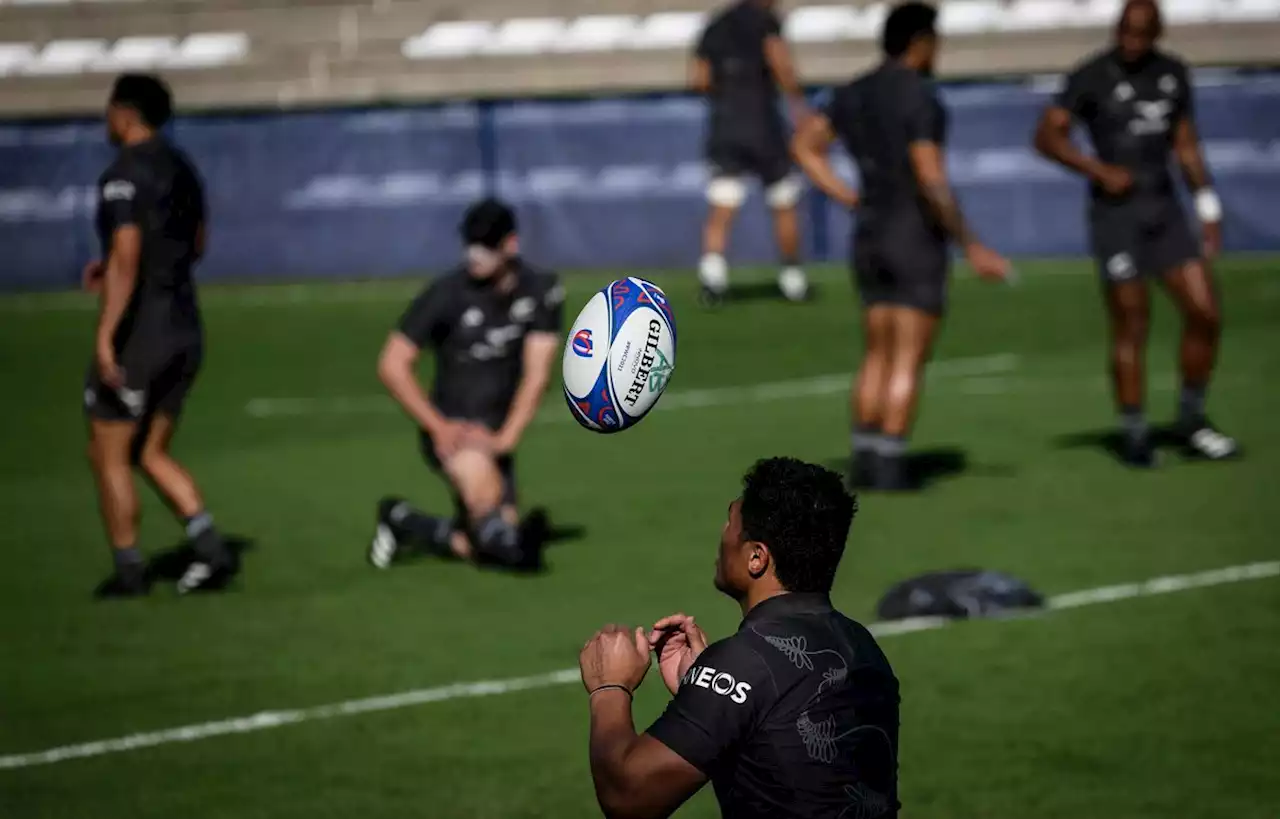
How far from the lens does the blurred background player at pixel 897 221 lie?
476 inches

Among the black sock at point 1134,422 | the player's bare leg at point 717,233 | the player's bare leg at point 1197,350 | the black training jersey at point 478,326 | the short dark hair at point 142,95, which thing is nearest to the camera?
Result: the short dark hair at point 142,95

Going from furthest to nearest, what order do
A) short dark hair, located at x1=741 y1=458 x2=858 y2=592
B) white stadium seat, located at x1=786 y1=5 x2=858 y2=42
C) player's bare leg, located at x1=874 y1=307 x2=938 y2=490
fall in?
white stadium seat, located at x1=786 y1=5 x2=858 y2=42 → player's bare leg, located at x1=874 y1=307 x2=938 y2=490 → short dark hair, located at x1=741 y1=458 x2=858 y2=592

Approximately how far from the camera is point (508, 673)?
30.0ft

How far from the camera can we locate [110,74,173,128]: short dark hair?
10.2 m

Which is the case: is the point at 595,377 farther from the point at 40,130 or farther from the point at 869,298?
the point at 40,130

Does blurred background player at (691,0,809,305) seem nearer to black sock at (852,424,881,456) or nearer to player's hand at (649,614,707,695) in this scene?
black sock at (852,424,881,456)

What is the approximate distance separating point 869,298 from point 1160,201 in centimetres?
182

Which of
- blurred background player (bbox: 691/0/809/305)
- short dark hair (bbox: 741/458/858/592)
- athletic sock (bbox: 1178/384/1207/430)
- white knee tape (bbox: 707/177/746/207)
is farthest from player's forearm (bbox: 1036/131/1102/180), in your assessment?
short dark hair (bbox: 741/458/858/592)

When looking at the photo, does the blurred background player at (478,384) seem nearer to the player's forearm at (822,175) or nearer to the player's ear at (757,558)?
Answer: the player's forearm at (822,175)

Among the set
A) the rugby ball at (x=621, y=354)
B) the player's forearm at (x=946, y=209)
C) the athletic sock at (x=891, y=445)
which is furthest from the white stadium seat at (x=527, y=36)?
the rugby ball at (x=621, y=354)

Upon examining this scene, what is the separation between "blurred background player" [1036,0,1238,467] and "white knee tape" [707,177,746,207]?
25.0 feet

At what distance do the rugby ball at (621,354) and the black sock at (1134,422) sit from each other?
6.86 meters

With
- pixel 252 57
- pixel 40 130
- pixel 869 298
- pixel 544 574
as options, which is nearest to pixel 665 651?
pixel 544 574

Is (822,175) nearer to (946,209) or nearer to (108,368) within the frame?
(946,209)
